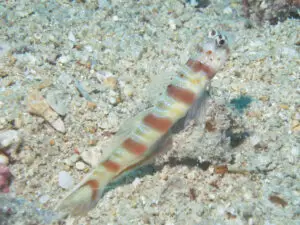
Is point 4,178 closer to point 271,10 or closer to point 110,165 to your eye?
point 110,165

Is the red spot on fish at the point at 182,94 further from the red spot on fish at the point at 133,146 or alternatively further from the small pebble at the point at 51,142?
the small pebble at the point at 51,142

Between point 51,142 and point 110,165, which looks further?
point 51,142

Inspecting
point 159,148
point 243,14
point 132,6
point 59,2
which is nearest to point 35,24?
point 59,2

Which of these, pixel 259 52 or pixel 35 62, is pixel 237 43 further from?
pixel 35 62

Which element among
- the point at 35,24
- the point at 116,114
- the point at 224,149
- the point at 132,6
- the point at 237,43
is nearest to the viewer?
the point at 224,149

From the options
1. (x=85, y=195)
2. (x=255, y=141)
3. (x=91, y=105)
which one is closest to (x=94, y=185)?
(x=85, y=195)
